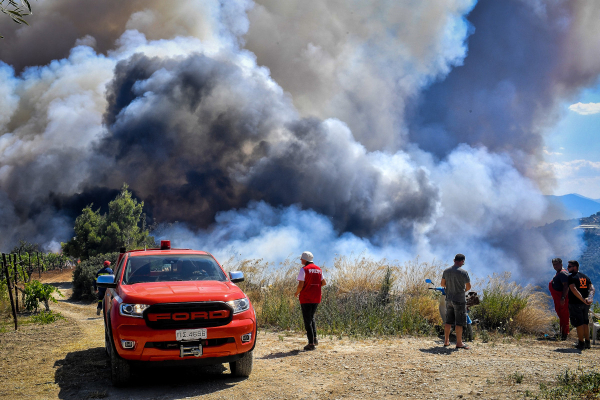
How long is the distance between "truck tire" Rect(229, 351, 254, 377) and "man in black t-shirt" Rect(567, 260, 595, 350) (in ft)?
22.2

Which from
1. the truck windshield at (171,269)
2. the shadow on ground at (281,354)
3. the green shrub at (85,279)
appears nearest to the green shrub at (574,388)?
the shadow on ground at (281,354)

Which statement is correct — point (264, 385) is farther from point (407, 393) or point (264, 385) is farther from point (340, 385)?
point (407, 393)

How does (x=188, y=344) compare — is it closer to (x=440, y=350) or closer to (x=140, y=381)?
(x=140, y=381)

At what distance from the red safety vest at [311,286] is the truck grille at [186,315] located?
8.04 feet

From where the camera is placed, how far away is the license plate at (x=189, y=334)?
4.92m

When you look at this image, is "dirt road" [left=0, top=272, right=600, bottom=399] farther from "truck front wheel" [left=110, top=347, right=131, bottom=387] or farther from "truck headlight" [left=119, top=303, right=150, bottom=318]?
"truck headlight" [left=119, top=303, right=150, bottom=318]

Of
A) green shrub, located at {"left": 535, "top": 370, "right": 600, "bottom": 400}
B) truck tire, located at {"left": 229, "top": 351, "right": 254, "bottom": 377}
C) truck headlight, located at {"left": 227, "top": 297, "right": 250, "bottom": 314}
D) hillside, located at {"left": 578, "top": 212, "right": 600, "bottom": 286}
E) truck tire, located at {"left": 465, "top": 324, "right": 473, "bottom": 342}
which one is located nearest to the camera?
green shrub, located at {"left": 535, "top": 370, "right": 600, "bottom": 400}

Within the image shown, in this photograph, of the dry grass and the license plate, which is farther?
the dry grass

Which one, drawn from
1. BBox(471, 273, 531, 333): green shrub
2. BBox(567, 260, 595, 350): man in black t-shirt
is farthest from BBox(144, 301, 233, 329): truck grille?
BBox(471, 273, 531, 333): green shrub

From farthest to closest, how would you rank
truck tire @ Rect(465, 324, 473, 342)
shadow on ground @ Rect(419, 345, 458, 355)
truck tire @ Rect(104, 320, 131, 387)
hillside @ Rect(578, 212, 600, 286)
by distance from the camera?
hillside @ Rect(578, 212, 600, 286) < truck tire @ Rect(465, 324, 473, 342) < shadow on ground @ Rect(419, 345, 458, 355) < truck tire @ Rect(104, 320, 131, 387)

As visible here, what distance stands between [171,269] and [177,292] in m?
1.10

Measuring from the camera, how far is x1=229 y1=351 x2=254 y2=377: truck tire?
5590 millimetres

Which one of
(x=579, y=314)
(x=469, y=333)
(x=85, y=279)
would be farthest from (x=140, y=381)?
(x=85, y=279)

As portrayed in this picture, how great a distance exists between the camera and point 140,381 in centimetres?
561
